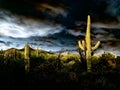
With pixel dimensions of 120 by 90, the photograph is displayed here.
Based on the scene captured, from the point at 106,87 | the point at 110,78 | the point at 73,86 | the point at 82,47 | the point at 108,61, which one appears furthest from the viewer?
the point at 108,61

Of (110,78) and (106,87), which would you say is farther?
(110,78)

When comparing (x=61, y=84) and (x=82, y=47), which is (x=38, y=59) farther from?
(x=61, y=84)

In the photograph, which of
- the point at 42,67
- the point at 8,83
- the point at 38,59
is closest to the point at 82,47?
the point at 42,67

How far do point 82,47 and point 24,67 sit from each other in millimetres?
5645

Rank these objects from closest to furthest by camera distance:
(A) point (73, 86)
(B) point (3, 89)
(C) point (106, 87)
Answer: (B) point (3, 89)
(A) point (73, 86)
(C) point (106, 87)

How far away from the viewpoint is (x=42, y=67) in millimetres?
18328

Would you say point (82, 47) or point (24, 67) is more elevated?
point (82, 47)

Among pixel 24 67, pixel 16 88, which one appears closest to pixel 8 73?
pixel 16 88

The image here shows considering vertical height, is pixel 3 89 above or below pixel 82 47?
below

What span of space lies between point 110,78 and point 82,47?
5291 mm

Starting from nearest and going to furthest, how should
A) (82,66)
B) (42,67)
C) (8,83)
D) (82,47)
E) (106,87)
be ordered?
(8,83) → (106,87) → (42,67) → (82,47) → (82,66)

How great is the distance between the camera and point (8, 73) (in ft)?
43.5

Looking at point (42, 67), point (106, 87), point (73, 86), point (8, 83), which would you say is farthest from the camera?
point (42, 67)

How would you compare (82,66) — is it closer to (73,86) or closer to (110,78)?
(110,78)
